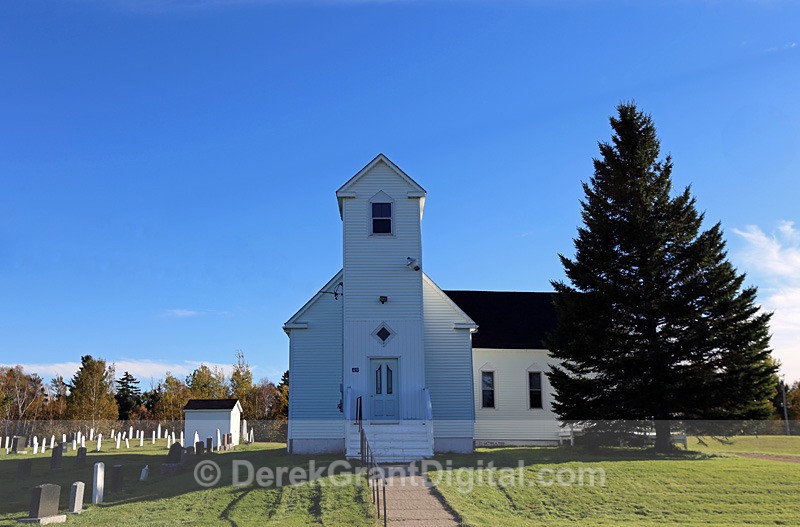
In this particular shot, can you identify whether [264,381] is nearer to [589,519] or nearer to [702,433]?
[702,433]

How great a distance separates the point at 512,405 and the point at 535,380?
158cm

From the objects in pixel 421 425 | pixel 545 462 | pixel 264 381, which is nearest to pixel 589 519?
pixel 545 462

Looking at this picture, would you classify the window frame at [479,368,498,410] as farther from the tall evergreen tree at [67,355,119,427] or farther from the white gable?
the tall evergreen tree at [67,355,119,427]

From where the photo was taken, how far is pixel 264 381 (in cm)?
8112

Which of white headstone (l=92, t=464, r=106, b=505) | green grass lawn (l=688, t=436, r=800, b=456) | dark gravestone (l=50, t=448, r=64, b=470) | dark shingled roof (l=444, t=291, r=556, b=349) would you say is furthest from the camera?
green grass lawn (l=688, t=436, r=800, b=456)

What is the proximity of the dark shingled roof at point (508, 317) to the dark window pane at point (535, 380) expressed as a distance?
124 cm

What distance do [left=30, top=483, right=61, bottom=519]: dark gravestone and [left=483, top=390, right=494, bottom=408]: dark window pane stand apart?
763 inches

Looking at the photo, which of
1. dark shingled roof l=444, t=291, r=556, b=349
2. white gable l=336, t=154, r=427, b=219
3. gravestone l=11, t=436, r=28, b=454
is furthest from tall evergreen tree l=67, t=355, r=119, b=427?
white gable l=336, t=154, r=427, b=219

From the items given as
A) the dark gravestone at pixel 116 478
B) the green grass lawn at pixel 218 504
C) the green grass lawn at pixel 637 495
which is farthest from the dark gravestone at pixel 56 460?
the green grass lawn at pixel 637 495

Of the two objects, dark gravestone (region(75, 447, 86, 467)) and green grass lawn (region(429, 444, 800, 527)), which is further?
dark gravestone (region(75, 447, 86, 467))

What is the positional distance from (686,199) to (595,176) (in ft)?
10.8

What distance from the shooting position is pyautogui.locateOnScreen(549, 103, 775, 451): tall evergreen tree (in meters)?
22.8

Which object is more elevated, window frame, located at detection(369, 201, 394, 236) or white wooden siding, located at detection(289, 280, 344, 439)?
window frame, located at detection(369, 201, 394, 236)

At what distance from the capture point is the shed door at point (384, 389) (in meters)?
22.2
